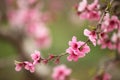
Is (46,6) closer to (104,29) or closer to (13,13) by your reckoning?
(13,13)

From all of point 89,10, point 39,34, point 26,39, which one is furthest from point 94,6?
point 39,34

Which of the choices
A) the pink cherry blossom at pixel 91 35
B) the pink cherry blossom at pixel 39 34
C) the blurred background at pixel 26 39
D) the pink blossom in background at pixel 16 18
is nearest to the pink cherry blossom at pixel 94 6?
the pink cherry blossom at pixel 91 35

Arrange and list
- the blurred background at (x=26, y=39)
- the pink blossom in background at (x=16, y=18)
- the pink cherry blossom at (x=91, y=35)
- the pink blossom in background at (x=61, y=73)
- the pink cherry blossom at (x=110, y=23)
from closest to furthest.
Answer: the pink cherry blossom at (x=91, y=35) < the pink cherry blossom at (x=110, y=23) < the pink blossom in background at (x=61, y=73) < the blurred background at (x=26, y=39) < the pink blossom in background at (x=16, y=18)

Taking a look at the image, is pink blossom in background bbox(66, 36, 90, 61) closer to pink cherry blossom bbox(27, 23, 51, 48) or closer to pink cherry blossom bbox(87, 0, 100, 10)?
pink cherry blossom bbox(87, 0, 100, 10)

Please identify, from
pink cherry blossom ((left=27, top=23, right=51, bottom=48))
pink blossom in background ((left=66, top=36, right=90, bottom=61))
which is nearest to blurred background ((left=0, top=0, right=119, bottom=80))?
pink cherry blossom ((left=27, top=23, right=51, bottom=48))

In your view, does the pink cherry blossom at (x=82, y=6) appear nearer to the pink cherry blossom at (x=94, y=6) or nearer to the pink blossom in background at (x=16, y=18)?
the pink cherry blossom at (x=94, y=6)

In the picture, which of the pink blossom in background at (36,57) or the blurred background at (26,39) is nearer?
the pink blossom in background at (36,57)

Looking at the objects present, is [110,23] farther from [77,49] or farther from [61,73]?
[61,73]

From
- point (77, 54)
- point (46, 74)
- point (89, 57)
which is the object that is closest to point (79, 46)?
point (77, 54)
